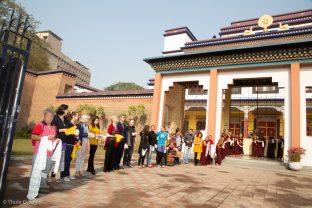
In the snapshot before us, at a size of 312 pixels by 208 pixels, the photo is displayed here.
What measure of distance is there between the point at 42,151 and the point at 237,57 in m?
10.8

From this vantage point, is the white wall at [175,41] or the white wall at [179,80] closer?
the white wall at [179,80]

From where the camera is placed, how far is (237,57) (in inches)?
476

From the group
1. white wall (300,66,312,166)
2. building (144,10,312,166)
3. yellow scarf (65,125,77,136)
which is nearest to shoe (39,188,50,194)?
yellow scarf (65,125,77,136)

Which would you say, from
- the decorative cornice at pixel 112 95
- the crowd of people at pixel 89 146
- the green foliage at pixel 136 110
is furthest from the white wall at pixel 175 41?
the crowd of people at pixel 89 146

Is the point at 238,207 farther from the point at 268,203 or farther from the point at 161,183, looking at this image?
the point at 161,183

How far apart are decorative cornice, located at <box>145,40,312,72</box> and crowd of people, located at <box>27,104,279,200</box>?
430cm

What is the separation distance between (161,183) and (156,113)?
8188 mm

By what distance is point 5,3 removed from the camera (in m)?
21.9

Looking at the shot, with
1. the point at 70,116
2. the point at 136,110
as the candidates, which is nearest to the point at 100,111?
the point at 136,110

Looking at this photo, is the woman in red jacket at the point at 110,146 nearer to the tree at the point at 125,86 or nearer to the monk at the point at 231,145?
the monk at the point at 231,145

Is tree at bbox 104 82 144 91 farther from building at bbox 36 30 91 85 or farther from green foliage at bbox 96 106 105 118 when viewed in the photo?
green foliage at bbox 96 106 105 118

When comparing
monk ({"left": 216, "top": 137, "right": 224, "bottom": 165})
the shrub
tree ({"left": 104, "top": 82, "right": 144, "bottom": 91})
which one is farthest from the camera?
tree ({"left": 104, "top": 82, "right": 144, "bottom": 91})

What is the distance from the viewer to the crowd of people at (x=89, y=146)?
413 centimetres

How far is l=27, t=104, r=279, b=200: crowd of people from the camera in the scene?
4133 mm
